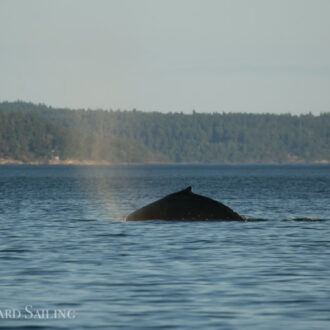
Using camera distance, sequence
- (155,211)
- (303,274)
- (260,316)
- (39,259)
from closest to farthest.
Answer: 1. (260,316)
2. (303,274)
3. (39,259)
4. (155,211)

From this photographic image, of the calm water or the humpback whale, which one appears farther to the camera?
the humpback whale

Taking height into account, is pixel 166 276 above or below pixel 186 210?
below

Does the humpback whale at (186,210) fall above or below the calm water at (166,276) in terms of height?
above

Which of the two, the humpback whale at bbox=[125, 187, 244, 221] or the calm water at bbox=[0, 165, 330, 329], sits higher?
the humpback whale at bbox=[125, 187, 244, 221]

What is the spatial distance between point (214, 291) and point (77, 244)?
437 inches

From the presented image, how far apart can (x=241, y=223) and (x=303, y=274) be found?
15021 millimetres

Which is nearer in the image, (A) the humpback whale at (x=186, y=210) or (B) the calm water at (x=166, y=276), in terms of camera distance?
(B) the calm water at (x=166, y=276)

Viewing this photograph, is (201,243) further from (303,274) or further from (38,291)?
(38,291)

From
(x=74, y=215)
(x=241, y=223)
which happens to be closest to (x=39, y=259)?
(x=241, y=223)

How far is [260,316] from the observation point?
1698 centimetres

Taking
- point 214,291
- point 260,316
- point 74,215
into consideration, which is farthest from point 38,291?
point 74,215

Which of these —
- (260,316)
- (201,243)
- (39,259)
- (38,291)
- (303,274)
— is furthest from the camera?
(201,243)

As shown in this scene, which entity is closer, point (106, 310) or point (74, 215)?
point (106, 310)

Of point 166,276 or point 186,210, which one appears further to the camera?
point 186,210
